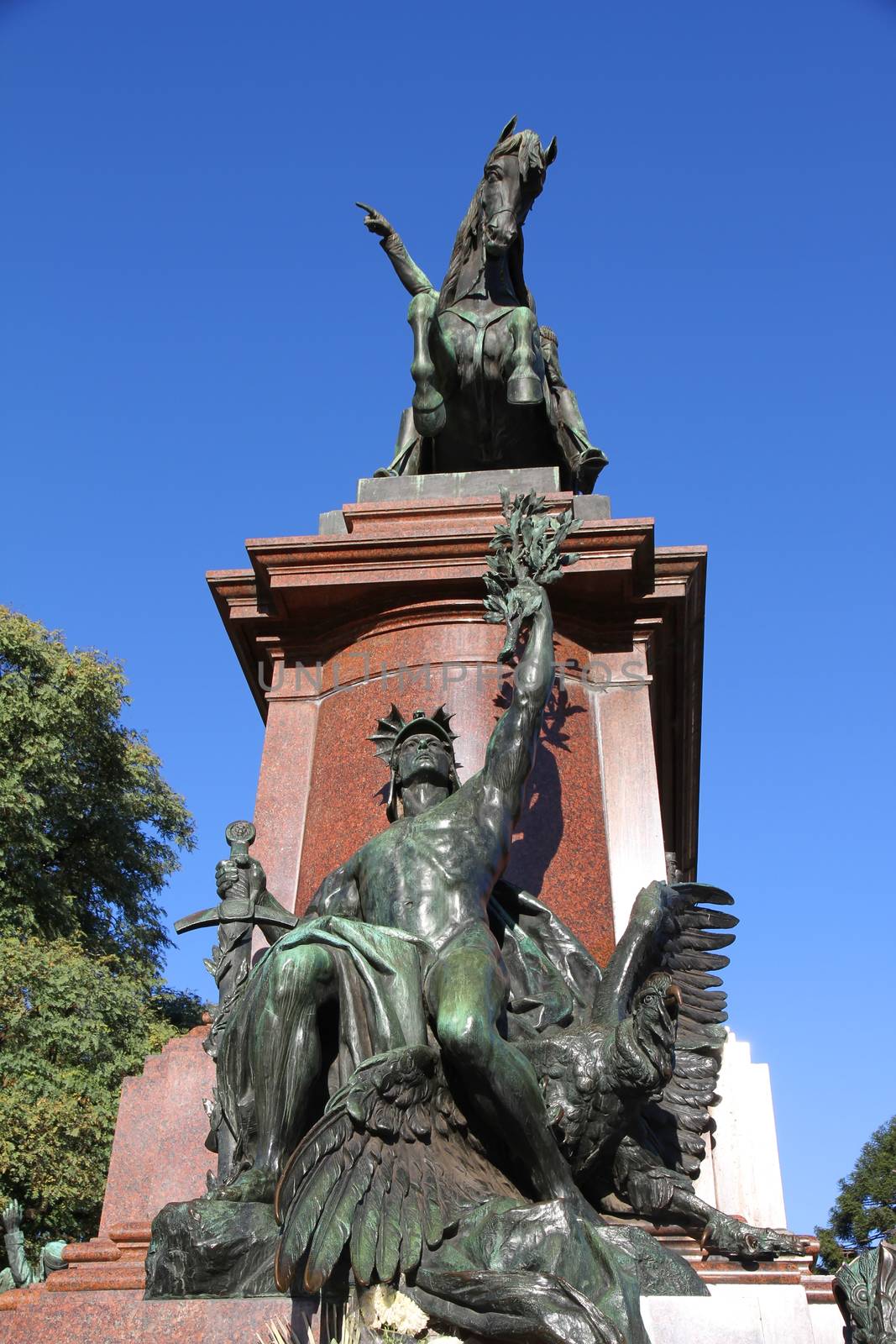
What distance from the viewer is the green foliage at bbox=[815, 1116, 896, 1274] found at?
38688 millimetres

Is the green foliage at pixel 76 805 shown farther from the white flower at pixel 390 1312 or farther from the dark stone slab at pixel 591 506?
the white flower at pixel 390 1312

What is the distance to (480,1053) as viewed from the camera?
467cm

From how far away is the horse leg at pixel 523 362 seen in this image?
879cm

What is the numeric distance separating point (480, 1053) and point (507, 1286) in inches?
35.2

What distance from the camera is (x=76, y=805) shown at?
2452 centimetres

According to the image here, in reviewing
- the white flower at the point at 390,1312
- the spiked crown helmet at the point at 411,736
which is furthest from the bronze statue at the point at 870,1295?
the spiked crown helmet at the point at 411,736

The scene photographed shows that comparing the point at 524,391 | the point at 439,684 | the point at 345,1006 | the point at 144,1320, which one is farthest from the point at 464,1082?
the point at 524,391

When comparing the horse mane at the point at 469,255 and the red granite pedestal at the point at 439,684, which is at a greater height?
the horse mane at the point at 469,255

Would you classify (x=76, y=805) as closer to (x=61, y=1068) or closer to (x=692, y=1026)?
(x=61, y=1068)

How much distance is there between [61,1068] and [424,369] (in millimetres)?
13817

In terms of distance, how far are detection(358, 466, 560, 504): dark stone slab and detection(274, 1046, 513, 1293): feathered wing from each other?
4465 millimetres

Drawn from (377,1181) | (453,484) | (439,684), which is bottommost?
(377,1181)

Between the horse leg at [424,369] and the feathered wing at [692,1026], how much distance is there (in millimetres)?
3986

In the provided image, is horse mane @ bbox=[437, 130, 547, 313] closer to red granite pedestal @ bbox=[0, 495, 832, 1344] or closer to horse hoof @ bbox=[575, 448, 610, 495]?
horse hoof @ bbox=[575, 448, 610, 495]
